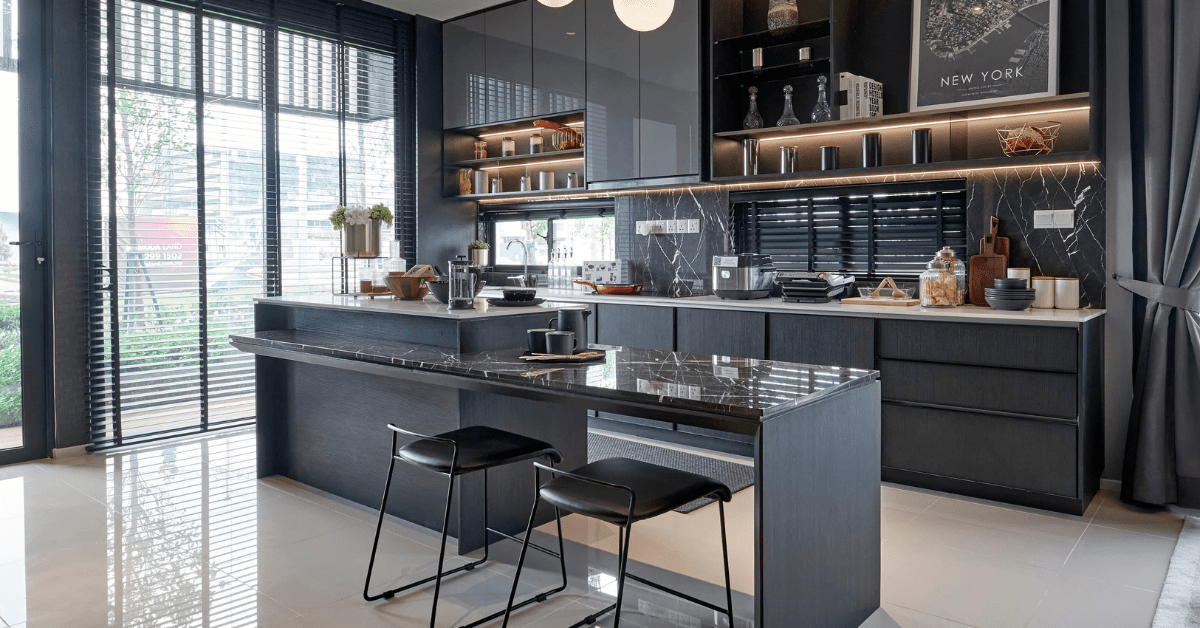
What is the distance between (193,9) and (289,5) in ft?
2.04

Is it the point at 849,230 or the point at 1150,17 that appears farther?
the point at 849,230

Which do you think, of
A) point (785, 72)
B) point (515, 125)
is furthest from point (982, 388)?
point (515, 125)

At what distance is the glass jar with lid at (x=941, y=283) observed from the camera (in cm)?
393

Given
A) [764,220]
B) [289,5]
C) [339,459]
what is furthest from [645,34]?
[339,459]

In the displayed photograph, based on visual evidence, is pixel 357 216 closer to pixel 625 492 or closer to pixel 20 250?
pixel 20 250

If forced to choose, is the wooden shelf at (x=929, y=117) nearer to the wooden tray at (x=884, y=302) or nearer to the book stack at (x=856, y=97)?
the book stack at (x=856, y=97)

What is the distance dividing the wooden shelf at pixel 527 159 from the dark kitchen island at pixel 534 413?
84.9 inches

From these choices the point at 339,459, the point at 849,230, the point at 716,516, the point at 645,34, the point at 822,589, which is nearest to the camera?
the point at 822,589

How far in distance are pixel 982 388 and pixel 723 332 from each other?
1.37 metres

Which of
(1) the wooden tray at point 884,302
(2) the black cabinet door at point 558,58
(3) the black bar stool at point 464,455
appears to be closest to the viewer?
(3) the black bar stool at point 464,455

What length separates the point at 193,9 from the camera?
15.8 feet

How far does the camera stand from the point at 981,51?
3.89 meters

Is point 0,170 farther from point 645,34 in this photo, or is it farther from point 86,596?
point 645,34

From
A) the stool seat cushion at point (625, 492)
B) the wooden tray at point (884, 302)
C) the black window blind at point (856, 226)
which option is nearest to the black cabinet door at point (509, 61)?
the black window blind at point (856, 226)
